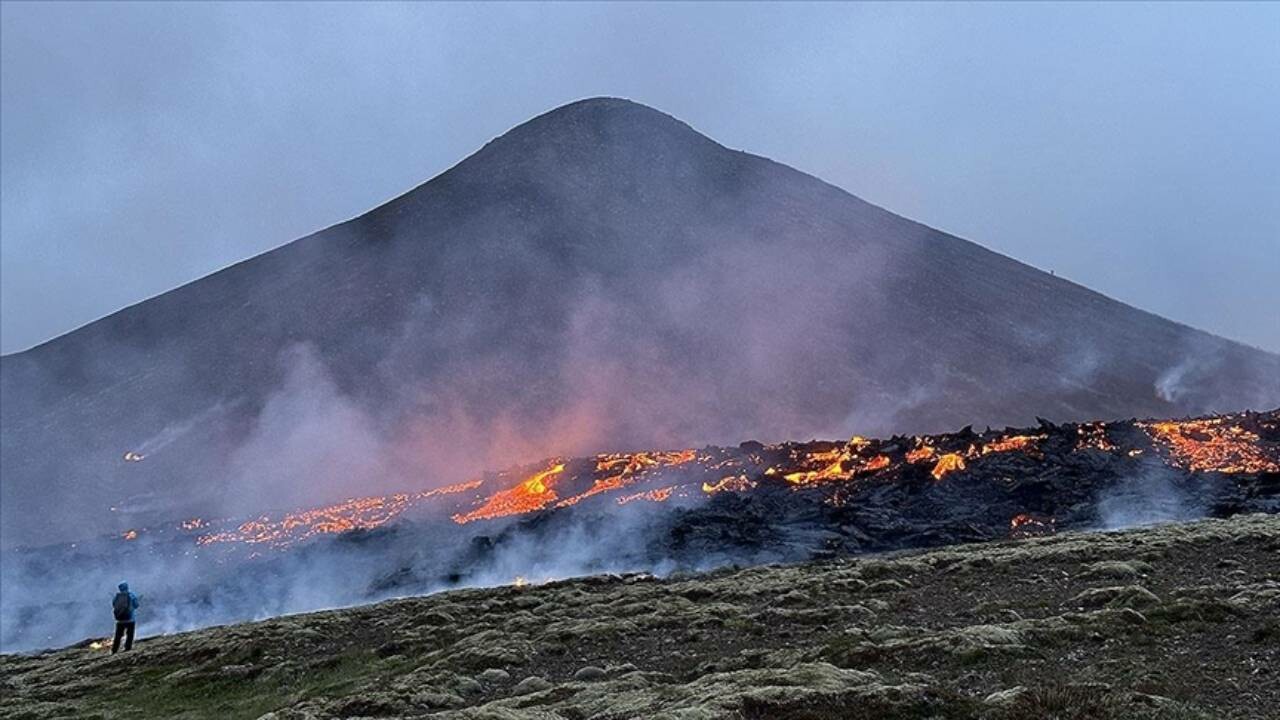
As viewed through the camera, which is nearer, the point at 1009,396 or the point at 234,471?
the point at 234,471

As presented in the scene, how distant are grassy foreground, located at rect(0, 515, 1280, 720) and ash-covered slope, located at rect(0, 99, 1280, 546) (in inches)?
3192

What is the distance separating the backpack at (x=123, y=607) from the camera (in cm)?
3528

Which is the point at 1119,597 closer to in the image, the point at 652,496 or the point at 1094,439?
the point at 1094,439

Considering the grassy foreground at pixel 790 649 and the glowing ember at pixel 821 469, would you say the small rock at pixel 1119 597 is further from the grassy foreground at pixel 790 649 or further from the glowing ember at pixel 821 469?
the glowing ember at pixel 821 469

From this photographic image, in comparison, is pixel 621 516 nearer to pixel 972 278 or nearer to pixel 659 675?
pixel 659 675

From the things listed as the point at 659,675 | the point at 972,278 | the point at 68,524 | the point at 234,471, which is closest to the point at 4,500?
the point at 68,524

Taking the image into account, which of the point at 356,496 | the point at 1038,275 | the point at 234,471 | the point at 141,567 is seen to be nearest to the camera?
the point at 141,567

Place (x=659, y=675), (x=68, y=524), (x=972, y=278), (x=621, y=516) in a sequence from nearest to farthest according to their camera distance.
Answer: (x=659, y=675) → (x=621, y=516) → (x=68, y=524) → (x=972, y=278)

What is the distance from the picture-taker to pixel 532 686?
22047 millimetres

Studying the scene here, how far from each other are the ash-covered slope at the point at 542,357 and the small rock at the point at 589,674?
9351 cm

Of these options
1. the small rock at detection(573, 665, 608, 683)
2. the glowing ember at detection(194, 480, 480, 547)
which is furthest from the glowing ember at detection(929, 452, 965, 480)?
the small rock at detection(573, 665, 608, 683)

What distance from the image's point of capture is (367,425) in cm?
13450

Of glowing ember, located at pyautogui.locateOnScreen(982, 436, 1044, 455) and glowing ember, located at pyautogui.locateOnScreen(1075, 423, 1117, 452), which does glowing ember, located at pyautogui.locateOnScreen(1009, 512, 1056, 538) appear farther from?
glowing ember, located at pyautogui.locateOnScreen(1075, 423, 1117, 452)

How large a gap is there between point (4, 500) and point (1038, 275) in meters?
169
